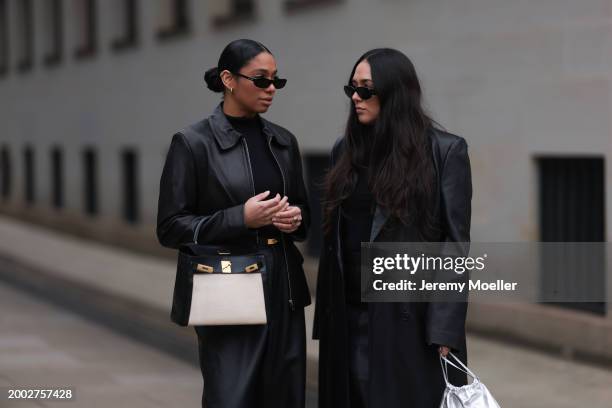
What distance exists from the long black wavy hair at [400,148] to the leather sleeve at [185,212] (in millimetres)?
443

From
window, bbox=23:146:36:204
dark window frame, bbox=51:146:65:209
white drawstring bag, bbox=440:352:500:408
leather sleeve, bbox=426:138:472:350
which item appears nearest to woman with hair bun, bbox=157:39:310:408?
leather sleeve, bbox=426:138:472:350

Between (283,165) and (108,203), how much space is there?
17.7 metres

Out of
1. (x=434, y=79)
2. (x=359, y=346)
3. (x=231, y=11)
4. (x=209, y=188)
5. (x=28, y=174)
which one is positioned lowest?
(x=359, y=346)

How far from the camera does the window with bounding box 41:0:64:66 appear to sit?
1013 inches

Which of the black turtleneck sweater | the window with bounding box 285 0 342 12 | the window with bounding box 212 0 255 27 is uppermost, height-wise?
the window with bounding box 212 0 255 27

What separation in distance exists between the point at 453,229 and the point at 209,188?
99 cm

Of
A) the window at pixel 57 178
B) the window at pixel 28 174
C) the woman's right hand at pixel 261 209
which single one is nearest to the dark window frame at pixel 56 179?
the window at pixel 57 178

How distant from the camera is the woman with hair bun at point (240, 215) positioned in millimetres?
4484

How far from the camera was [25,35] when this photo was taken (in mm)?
29281

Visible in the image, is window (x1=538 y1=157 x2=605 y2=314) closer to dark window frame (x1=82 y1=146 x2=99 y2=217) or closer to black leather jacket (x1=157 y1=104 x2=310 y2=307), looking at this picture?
black leather jacket (x1=157 y1=104 x2=310 y2=307)

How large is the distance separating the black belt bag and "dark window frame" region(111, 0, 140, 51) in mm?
→ 16507

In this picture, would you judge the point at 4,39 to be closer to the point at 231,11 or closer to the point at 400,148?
the point at 231,11

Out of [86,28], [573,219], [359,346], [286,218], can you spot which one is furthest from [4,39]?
[359,346]

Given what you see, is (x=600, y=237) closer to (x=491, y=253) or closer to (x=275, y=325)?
(x=491, y=253)
